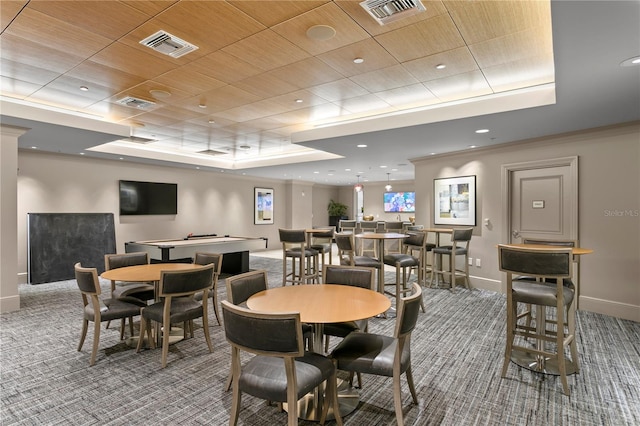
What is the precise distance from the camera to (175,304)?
3.44 metres

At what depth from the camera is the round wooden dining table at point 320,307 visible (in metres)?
2.10

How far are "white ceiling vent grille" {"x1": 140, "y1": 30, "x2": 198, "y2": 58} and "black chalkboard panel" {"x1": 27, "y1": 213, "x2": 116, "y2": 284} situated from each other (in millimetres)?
5640

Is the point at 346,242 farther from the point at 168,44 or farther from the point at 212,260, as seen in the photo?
the point at 168,44

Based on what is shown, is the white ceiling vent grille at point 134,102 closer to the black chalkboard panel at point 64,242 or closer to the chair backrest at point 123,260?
the chair backrest at point 123,260

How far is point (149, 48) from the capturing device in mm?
3004

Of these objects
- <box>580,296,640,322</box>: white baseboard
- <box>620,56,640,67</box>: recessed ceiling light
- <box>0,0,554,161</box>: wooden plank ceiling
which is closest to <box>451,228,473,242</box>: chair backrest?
<box>580,296,640,322</box>: white baseboard

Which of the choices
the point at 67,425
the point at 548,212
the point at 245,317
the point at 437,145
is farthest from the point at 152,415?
the point at 548,212

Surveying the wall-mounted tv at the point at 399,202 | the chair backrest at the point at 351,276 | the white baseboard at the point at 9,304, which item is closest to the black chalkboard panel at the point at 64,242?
the white baseboard at the point at 9,304

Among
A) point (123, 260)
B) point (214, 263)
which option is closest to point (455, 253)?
point (214, 263)

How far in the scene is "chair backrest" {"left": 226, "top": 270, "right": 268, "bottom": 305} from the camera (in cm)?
247

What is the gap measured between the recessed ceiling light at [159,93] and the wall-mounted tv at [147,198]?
15.3 ft

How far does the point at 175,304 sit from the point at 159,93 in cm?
258

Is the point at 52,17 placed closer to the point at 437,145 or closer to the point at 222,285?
the point at 222,285

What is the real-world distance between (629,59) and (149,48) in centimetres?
392
